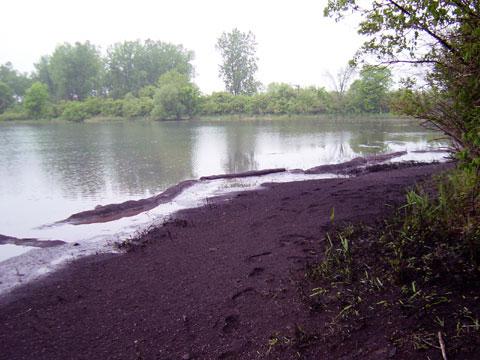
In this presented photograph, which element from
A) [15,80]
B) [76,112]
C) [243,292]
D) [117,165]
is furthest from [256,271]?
[15,80]

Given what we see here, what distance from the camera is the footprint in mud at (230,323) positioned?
4407 millimetres

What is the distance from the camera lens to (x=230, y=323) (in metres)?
4.53

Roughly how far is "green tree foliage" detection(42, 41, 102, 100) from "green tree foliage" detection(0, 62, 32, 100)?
23.4 feet

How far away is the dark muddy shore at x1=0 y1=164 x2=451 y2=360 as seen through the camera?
423 centimetres

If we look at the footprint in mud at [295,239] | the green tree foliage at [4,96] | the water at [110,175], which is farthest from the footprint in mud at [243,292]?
the green tree foliage at [4,96]

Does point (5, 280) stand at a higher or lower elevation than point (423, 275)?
lower

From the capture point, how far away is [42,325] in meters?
5.08

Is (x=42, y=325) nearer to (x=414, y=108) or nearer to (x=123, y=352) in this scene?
(x=123, y=352)

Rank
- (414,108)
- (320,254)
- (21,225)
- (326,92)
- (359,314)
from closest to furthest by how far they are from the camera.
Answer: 1. (359,314)
2. (320,254)
3. (414,108)
4. (21,225)
5. (326,92)

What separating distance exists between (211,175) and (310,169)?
4634 mm

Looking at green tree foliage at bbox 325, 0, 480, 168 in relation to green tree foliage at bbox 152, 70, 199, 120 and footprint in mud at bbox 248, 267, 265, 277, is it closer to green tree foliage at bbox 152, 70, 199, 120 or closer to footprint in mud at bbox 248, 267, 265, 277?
footprint in mud at bbox 248, 267, 265, 277

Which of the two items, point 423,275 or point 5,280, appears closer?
point 423,275

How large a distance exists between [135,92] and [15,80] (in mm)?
33019

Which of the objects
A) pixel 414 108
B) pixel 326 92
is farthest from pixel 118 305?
pixel 326 92
